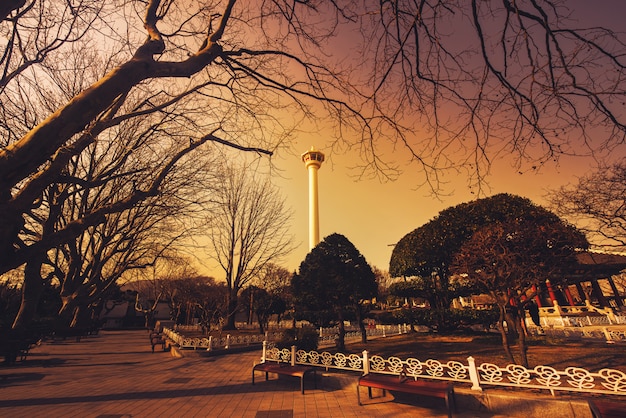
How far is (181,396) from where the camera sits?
7.79 m

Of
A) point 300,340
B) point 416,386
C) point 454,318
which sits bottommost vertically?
point 416,386

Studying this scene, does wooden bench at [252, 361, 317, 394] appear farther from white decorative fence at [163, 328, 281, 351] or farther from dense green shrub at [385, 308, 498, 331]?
dense green shrub at [385, 308, 498, 331]

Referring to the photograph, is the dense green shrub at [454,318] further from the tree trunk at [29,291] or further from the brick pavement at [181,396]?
the tree trunk at [29,291]

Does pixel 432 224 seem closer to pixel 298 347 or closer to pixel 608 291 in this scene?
pixel 298 347

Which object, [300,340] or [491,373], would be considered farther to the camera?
[300,340]

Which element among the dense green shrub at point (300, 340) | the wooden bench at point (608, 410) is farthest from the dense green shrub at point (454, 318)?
the wooden bench at point (608, 410)

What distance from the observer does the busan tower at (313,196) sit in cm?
6157

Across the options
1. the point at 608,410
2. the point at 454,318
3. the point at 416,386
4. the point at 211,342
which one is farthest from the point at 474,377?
the point at 211,342

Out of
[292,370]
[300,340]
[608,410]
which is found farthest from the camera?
[300,340]

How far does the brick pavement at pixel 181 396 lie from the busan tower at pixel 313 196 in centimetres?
4869

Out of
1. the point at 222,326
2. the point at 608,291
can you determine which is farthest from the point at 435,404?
the point at 608,291

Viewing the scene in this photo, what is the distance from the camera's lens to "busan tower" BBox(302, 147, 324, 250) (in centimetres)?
6157

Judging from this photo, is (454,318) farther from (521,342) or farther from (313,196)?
(313,196)

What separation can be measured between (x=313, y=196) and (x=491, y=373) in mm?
60498
